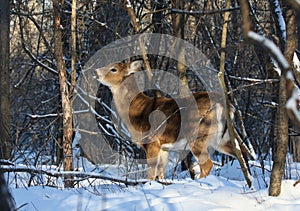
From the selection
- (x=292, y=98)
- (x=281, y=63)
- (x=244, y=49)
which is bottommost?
(x=292, y=98)

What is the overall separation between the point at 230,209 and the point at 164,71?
7.81 m

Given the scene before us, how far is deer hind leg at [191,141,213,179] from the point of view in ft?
28.0

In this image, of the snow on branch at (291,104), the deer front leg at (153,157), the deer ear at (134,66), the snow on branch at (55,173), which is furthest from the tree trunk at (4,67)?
the snow on branch at (291,104)

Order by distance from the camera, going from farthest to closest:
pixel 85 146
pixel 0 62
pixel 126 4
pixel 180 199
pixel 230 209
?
pixel 85 146
pixel 126 4
pixel 0 62
pixel 180 199
pixel 230 209

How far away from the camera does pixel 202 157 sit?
859 cm

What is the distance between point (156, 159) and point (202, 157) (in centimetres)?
75

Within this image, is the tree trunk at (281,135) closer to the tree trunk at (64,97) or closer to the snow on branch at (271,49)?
the snow on branch at (271,49)

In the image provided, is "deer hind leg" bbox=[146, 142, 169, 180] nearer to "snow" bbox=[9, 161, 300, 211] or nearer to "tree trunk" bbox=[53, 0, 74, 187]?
"tree trunk" bbox=[53, 0, 74, 187]

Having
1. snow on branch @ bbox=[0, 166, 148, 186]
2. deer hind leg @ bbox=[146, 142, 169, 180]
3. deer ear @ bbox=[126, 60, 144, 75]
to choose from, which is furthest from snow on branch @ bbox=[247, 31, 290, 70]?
deer ear @ bbox=[126, 60, 144, 75]

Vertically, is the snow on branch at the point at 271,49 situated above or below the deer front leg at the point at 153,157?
above

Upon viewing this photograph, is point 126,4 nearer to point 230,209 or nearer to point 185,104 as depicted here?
point 185,104

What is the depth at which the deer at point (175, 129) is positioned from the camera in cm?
855

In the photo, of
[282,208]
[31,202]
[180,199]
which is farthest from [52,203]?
[282,208]

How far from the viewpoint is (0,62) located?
806 cm
